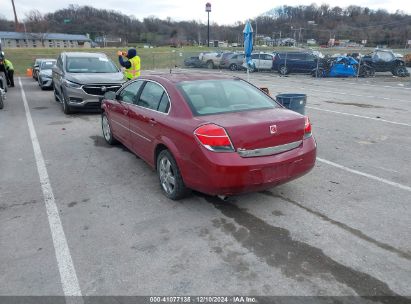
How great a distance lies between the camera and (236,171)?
3.63 metres

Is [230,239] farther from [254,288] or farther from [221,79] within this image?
[221,79]

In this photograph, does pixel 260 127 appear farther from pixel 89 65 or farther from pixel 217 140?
pixel 89 65

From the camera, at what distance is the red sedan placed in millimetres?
3688

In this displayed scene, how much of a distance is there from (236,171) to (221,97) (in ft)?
4.15

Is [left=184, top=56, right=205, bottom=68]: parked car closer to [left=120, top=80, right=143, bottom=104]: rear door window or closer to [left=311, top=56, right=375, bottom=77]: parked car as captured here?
[left=311, top=56, right=375, bottom=77]: parked car

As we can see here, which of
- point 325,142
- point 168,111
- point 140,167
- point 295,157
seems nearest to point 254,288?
point 295,157

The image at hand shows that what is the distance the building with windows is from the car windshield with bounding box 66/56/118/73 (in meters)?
106

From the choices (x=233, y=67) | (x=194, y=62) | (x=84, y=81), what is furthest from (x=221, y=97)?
(x=194, y=62)

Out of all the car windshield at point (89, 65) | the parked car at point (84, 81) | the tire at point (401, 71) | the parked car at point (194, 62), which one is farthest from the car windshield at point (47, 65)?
the tire at point (401, 71)

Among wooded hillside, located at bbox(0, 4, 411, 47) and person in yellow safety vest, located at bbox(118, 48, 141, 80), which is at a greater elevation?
wooded hillside, located at bbox(0, 4, 411, 47)

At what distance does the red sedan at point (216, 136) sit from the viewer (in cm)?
369

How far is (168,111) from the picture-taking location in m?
4.37

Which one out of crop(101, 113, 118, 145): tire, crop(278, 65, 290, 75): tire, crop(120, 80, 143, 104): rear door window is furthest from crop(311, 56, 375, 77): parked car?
crop(120, 80, 143, 104): rear door window

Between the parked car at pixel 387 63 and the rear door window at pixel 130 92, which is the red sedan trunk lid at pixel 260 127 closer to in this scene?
the rear door window at pixel 130 92
